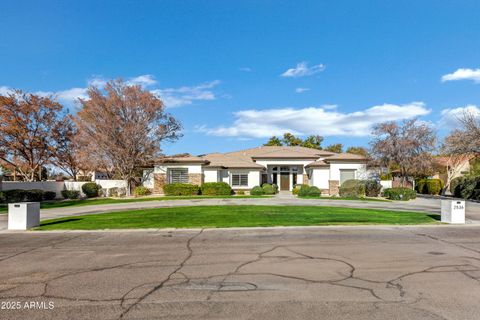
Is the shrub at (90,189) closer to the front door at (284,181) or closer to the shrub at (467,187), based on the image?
the front door at (284,181)

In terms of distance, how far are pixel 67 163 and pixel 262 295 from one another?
47.9m

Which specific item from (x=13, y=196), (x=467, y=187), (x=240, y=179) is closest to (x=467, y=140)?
(x=467, y=187)

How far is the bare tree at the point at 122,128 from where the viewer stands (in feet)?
127

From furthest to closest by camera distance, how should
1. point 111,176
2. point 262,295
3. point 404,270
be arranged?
point 111,176 → point 404,270 → point 262,295

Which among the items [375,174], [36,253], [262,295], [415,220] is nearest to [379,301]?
[262,295]

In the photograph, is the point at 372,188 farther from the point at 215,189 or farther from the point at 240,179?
the point at 215,189

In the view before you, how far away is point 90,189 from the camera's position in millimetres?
40438

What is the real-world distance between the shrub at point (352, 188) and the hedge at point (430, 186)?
46.1 feet

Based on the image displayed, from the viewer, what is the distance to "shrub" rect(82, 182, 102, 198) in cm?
4050

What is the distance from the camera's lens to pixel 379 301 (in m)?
6.16

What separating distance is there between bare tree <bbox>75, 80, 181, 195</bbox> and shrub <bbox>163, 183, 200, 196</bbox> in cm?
362

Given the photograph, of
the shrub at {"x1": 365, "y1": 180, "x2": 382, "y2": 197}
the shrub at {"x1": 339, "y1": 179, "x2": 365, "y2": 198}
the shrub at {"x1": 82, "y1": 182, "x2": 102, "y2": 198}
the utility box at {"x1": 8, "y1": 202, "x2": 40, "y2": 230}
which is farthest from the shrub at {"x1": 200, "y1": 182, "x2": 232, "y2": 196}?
the utility box at {"x1": 8, "y1": 202, "x2": 40, "y2": 230}

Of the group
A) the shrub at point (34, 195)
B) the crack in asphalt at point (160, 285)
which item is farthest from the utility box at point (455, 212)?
the shrub at point (34, 195)

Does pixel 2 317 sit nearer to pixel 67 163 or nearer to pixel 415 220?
pixel 415 220
